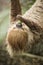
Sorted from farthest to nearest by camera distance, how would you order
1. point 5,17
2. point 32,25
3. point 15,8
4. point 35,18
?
point 5,17, point 15,8, point 35,18, point 32,25

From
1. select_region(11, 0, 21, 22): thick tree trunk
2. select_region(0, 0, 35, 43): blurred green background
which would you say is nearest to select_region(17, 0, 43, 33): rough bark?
select_region(11, 0, 21, 22): thick tree trunk

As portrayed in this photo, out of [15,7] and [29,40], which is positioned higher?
[15,7]

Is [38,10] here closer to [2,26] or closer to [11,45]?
[11,45]

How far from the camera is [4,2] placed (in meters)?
4.15

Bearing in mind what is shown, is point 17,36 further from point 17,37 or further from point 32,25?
point 32,25

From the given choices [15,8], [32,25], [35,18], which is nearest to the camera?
[32,25]

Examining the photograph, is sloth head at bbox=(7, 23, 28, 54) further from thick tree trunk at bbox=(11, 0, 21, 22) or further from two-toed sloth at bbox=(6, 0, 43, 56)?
thick tree trunk at bbox=(11, 0, 21, 22)

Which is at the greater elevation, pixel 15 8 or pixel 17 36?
pixel 15 8

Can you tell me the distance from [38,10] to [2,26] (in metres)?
0.79

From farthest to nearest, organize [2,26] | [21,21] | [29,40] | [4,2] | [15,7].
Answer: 1. [4,2]
2. [2,26]
3. [15,7]
4. [29,40]
5. [21,21]

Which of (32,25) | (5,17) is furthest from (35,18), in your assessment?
(5,17)

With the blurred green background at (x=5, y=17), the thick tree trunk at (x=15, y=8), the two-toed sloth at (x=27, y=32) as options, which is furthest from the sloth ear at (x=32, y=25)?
the blurred green background at (x=5, y=17)

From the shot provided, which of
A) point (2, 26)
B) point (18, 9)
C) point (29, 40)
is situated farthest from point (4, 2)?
point (29, 40)

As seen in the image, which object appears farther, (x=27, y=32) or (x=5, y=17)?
(x=5, y=17)
